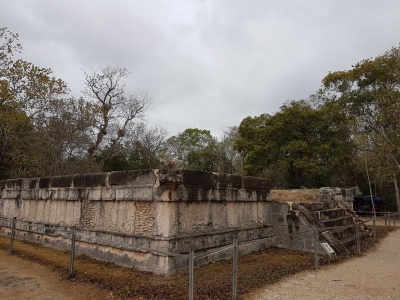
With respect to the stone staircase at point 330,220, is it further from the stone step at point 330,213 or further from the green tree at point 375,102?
the green tree at point 375,102

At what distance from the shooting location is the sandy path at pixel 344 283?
5250 millimetres

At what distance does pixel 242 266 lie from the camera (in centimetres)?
703

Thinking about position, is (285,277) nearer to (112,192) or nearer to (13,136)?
(112,192)

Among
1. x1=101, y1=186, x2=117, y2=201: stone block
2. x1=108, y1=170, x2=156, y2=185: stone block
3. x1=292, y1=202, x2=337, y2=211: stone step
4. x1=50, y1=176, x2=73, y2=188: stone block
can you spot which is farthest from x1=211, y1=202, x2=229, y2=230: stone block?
x1=50, y1=176, x2=73, y2=188: stone block

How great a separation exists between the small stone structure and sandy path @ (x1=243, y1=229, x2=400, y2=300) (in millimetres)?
1145

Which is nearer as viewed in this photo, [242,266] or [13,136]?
[242,266]

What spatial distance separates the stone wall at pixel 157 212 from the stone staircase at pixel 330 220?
2.31 ft

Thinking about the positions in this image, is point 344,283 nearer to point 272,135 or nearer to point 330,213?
point 330,213

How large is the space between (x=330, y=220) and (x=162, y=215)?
20.1 feet

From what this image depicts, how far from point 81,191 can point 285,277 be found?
5822 millimetres

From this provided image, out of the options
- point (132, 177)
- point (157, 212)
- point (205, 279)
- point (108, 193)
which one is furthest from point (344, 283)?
point (108, 193)

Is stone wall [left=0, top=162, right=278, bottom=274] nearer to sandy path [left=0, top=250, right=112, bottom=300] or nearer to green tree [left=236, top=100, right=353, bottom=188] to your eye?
sandy path [left=0, top=250, right=112, bottom=300]

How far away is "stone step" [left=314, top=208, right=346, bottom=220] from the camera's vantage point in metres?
9.88

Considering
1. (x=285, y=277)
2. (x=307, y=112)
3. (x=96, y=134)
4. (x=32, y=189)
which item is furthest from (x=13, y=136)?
(x=307, y=112)
